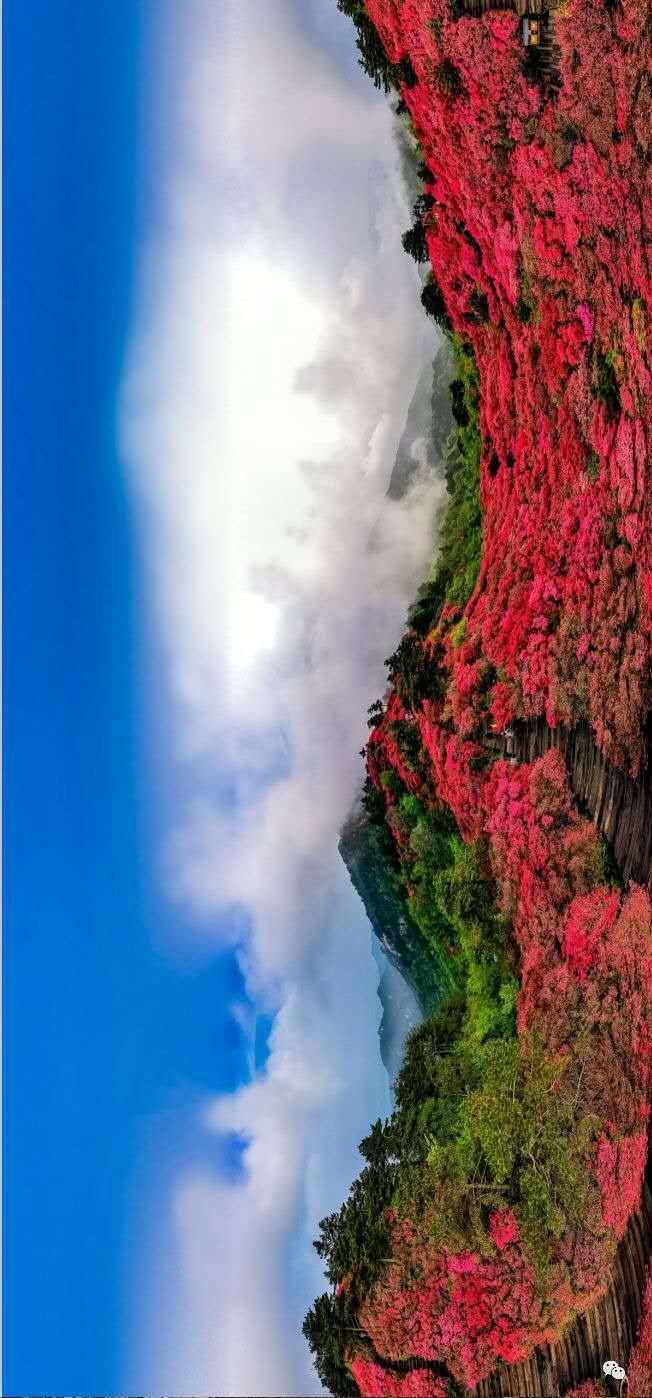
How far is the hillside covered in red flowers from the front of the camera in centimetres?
1515

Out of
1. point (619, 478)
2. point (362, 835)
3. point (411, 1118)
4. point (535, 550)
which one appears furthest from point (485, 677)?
point (411, 1118)

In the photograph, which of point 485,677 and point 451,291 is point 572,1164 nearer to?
point 485,677

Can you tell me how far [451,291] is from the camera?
23484 mm

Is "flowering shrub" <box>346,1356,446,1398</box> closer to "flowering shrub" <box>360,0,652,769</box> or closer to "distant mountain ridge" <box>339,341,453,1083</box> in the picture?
"distant mountain ridge" <box>339,341,453,1083</box>

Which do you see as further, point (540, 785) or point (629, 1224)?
point (540, 785)

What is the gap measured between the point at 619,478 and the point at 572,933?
8.12 meters

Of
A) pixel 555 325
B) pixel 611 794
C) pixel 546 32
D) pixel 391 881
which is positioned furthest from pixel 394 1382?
pixel 546 32

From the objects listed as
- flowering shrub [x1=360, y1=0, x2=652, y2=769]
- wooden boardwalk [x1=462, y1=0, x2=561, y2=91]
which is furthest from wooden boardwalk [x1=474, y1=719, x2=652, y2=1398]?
wooden boardwalk [x1=462, y1=0, x2=561, y2=91]

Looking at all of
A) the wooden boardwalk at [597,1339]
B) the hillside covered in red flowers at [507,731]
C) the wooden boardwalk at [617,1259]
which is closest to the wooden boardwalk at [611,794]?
the wooden boardwalk at [617,1259]

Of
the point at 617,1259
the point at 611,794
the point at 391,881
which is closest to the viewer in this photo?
the point at 617,1259

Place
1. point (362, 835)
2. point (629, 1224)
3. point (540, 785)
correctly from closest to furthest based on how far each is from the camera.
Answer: point (629, 1224) → point (540, 785) → point (362, 835)

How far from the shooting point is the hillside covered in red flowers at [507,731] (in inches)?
596

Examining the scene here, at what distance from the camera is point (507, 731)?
19719 mm

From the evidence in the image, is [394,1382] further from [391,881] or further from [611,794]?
[391,881]
